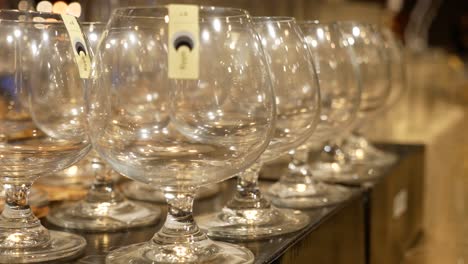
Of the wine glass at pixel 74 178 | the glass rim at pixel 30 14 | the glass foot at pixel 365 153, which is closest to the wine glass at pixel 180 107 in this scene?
the glass rim at pixel 30 14

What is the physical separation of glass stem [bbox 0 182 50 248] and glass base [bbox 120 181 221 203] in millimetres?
303

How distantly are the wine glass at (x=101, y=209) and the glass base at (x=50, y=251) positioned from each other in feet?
0.28

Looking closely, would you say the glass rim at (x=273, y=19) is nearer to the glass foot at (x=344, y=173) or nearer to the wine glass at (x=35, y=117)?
the wine glass at (x=35, y=117)

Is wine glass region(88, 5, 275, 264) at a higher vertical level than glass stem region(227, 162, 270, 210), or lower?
higher

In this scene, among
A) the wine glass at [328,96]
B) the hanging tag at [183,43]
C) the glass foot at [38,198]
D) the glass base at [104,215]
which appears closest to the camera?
the hanging tag at [183,43]

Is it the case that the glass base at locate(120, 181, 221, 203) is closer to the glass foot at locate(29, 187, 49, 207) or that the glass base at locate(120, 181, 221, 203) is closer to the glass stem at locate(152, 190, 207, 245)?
the glass foot at locate(29, 187, 49, 207)

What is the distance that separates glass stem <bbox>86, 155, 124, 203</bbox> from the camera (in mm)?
1146

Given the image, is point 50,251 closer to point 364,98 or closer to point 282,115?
point 282,115

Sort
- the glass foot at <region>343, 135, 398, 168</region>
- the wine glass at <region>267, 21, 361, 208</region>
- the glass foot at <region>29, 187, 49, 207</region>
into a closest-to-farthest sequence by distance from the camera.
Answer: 1. the glass foot at <region>29, 187, 49, 207</region>
2. the wine glass at <region>267, 21, 361, 208</region>
3. the glass foot at <region>343, 135, 398, 168</region>

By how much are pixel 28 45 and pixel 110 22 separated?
0.35 feet

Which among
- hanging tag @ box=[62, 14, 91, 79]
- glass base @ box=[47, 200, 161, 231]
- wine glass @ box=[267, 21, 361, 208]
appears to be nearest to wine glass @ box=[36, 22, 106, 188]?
glass base @ box=[47, 200, 161, 231]

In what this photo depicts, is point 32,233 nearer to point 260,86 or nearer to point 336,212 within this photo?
point 260,86

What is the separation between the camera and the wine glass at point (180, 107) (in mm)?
836

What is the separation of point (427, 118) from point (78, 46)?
2.03 m
